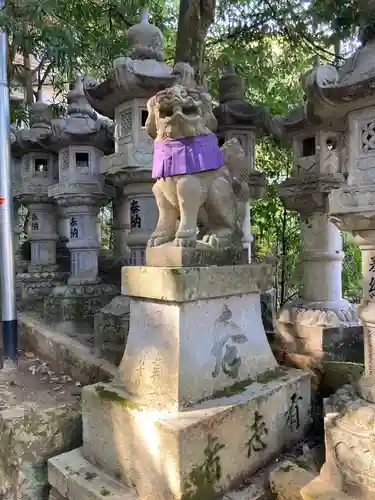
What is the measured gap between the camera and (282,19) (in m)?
5.93

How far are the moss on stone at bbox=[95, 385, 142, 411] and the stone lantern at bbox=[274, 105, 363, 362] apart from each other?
2.36 meters

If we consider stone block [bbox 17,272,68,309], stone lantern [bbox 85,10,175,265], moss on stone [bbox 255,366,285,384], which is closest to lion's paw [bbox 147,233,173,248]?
moss on stone [bbox 255,366,285,384]

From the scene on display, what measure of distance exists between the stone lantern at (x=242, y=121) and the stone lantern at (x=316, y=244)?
0.97 ft

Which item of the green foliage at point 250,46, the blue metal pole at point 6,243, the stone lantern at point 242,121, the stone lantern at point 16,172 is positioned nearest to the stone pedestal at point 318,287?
the stone lantern at point 242,121

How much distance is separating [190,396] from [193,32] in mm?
4436

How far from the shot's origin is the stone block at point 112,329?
392 cm

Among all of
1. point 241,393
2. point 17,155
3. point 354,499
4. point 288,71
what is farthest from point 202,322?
point 288,71

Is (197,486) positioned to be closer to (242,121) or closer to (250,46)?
(242,121)

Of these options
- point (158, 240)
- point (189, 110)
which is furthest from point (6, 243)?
point (189, 110)

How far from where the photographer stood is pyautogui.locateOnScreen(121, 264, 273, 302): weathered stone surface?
2219 millimetres

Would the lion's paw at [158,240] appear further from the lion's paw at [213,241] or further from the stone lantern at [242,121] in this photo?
the stone lantern at [242,121]

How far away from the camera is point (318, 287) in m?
4.65

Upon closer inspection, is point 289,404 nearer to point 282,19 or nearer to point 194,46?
point 194,46

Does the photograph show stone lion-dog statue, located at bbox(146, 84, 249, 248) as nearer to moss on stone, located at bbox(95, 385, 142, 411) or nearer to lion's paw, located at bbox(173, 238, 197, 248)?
lion's paw, located at bbox(173, 238, 197, 248)
